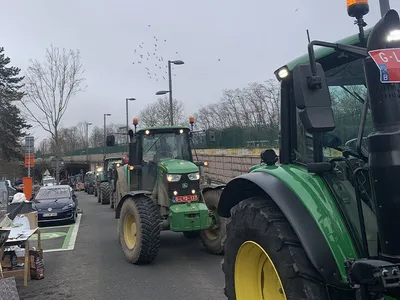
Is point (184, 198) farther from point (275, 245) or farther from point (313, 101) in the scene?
point (313, 101)

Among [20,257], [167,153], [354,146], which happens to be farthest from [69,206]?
[354,146]

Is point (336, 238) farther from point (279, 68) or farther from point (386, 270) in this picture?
point (279, 68)

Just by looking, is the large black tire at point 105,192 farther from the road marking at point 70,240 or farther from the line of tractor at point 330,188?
the line of tractor at point 330,188

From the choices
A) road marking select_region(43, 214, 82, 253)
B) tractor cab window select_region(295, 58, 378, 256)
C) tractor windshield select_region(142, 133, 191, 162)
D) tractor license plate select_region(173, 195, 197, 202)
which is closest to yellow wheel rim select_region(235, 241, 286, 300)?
tractor cab window select_region(295, 58, 378, 256)

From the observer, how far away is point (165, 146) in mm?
8953

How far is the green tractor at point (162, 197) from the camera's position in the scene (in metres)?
7.38

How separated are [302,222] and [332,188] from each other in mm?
319

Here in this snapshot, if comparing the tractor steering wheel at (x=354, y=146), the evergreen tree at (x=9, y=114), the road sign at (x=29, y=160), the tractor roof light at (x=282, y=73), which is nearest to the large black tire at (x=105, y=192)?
the road sign at (x=29, y=160)

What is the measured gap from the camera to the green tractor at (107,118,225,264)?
7.38 m

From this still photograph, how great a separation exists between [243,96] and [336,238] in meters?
29.3

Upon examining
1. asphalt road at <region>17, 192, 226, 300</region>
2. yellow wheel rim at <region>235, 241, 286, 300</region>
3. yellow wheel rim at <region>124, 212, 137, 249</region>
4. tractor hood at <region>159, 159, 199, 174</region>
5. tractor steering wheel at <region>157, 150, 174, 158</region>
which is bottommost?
asphalt road at <region>17, 192, 226, 300</region>

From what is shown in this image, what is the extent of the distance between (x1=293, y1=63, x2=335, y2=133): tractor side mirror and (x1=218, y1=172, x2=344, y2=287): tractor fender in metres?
0.62

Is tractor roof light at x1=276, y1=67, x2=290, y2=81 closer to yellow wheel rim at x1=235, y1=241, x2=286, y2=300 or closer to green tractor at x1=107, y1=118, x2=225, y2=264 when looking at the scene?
yellow wheel rim at x1=235, y1=241, x2=286, y2=300

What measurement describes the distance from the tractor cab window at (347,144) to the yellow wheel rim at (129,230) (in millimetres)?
5371
